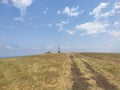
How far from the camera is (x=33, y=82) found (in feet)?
119

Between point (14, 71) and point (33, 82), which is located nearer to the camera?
point (33, 82)

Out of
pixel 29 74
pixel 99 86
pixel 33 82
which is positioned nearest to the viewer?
pixel 99 86

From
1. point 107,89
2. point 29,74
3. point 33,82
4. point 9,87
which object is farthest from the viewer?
point 29,74

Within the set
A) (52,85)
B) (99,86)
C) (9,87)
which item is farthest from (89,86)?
(9,87)

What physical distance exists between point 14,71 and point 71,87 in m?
17.9

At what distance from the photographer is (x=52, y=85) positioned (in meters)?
34.0

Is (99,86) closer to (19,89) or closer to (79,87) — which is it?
(79,87)

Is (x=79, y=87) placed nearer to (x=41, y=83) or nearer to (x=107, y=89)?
(x=107, y=89)

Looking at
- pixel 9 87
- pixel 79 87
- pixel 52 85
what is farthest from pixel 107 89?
pixel 9 87

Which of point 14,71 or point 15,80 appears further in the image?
point 14,71

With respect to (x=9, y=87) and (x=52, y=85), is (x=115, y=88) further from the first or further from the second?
(x=9, y=87)

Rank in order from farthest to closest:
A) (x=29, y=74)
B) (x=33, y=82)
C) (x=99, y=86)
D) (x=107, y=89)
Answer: (x=29, y=74) < (x=33, y=82) < (x=99, y=86) < (x=107, y=89)

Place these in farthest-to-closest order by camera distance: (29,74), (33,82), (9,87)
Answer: (29,74), (33,82), (9,87)

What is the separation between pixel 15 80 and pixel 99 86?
46.0 feet
